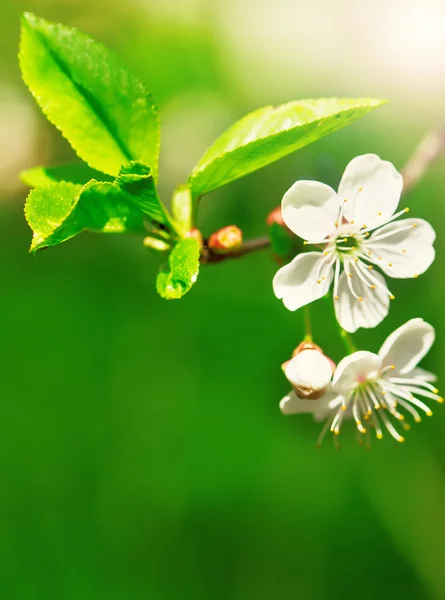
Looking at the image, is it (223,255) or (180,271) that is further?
(223,255)

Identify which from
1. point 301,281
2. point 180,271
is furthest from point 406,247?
point 180,271

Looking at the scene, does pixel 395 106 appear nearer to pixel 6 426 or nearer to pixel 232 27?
pixel 232 27

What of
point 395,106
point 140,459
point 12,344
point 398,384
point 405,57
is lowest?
point 140,459

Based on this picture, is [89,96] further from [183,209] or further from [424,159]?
[424,159]

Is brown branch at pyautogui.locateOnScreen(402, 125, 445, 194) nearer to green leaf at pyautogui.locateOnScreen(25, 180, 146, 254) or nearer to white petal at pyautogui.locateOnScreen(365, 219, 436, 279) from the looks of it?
white petal at pyautogui.locateOnScreen(365, 219, 436, 279)

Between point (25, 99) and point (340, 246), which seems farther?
point (25, 99)

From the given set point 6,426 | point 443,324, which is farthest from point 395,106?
point 6,426

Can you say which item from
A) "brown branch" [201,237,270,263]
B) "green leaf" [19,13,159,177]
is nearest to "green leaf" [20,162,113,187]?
"green leaf" [19,13,159,177]
